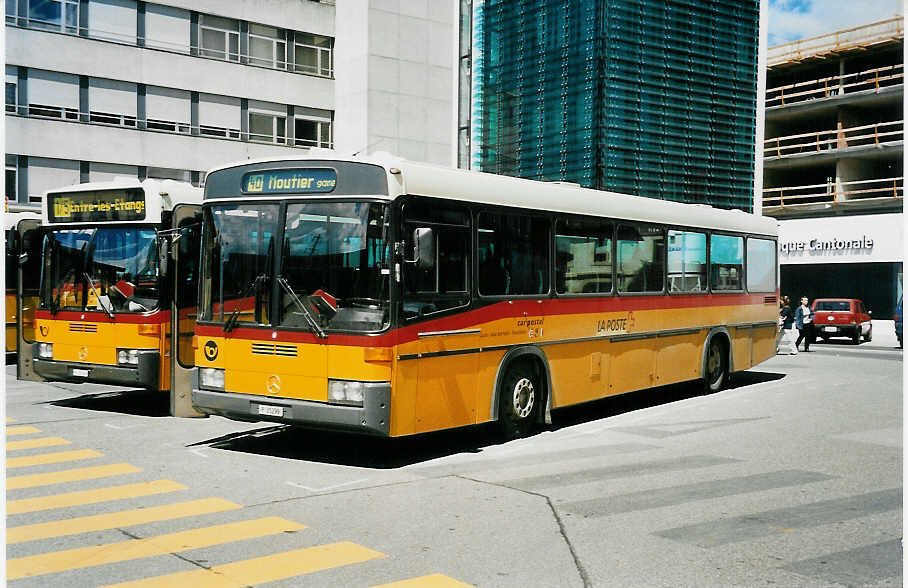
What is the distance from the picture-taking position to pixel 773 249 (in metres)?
18.0

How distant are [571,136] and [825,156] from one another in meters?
31.6

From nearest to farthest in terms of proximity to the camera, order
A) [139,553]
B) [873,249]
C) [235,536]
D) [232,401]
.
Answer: [139,553] → [235,536] → [232,401] → [873,249]

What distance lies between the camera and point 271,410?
9.75 m

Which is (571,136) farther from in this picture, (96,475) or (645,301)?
(96,475)

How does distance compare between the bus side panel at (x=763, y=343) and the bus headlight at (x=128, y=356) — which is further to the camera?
the bus side panel at (x=763, y=343)

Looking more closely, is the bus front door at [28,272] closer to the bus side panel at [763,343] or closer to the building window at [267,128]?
the bus side panel at [763,343]

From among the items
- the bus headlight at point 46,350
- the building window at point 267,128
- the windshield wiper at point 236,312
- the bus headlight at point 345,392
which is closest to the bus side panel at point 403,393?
the bus headlight at point 345,392

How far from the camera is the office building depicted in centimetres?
4262

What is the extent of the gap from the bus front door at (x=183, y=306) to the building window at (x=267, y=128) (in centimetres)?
3240

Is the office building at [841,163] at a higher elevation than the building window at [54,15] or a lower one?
→ lower

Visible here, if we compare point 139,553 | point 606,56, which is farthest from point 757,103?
point 139,553

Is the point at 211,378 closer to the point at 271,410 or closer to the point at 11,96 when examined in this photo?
the point at 271,410

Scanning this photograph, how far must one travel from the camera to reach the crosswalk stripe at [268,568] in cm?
579

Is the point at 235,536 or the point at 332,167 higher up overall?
the point at 332,167
